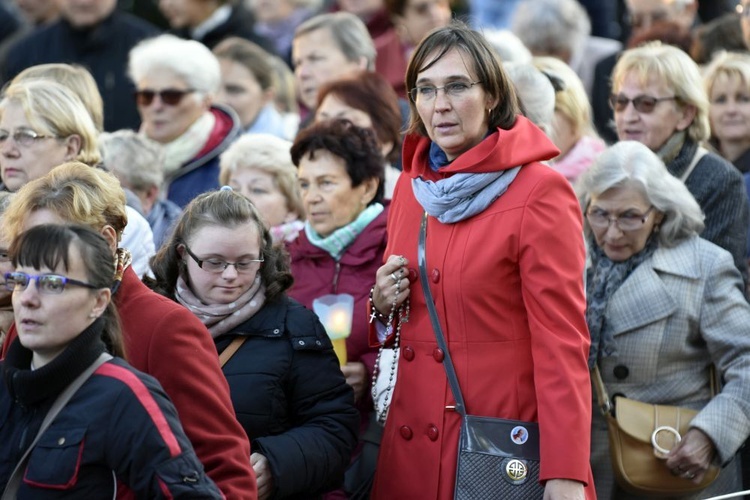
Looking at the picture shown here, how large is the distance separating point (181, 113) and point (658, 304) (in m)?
3.15

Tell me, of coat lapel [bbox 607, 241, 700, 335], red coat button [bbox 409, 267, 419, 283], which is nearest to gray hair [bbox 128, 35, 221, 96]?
coat lapel [bbox 607, 241, 700, 335]

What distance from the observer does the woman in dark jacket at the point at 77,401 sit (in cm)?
325

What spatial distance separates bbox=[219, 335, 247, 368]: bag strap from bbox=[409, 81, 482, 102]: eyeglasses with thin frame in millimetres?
970

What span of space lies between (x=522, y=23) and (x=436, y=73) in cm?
417

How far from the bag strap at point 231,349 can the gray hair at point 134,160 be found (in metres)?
2.09

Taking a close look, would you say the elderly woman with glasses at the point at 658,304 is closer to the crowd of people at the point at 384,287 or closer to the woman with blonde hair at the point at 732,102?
the crowd of people at the point at 384,287

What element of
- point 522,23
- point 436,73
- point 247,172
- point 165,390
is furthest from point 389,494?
point 522,23

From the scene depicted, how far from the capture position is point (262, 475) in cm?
428

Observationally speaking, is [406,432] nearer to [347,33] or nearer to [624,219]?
[624,219]

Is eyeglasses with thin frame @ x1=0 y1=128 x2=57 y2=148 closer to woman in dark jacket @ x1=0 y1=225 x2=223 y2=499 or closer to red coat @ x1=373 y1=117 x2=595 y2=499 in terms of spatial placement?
red coat @ x1=373 y1=117 x2=595 y2=499

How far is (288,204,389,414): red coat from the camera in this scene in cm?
524

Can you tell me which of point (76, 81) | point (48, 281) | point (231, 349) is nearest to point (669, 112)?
point (231, 349)

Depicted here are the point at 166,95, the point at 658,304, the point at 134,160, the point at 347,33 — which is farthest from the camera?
the point at 347,33

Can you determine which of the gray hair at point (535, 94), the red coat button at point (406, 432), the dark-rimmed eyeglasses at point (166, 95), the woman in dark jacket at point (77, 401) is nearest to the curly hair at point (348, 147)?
the gray hair at point (535, 94)
